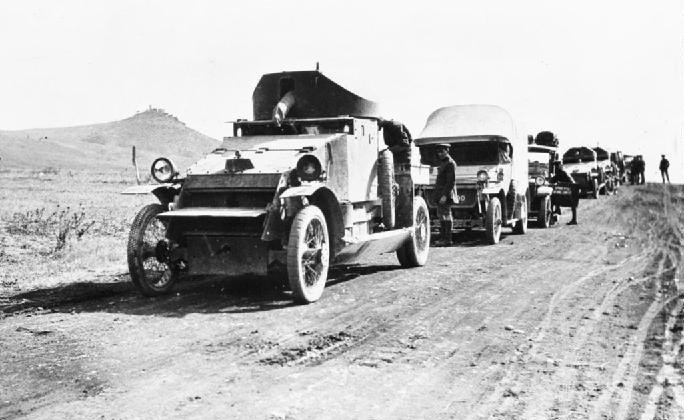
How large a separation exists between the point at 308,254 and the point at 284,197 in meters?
0.79

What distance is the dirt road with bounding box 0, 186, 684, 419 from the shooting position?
455 centimetres

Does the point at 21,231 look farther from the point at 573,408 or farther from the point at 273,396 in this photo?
the point at 573,408

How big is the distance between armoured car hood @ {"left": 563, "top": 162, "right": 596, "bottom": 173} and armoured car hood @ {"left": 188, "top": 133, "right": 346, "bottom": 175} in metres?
24.5

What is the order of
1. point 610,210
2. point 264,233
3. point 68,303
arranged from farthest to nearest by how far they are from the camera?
point 610,210 → point 68,303 → point 264,233

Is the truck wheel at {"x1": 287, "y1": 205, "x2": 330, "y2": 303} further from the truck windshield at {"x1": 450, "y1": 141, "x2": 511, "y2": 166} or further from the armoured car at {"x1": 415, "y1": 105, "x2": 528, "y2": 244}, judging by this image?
the truck windshield at {"x1": 450, "y1": 141, "x2": 511, "y2": 166}

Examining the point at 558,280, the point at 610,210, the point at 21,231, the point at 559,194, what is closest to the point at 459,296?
the point at 558,280

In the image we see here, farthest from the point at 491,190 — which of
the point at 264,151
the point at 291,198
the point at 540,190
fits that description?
the point at 291,198

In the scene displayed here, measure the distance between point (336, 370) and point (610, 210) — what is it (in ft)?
72.9

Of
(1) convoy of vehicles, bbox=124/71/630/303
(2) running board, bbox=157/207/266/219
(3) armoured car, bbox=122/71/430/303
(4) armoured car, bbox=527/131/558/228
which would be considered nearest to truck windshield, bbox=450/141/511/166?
(4) armoured car, bbox=527/131/558/228

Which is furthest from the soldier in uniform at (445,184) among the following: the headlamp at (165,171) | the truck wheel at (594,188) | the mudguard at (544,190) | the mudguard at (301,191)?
the truck wheel at (594,188)

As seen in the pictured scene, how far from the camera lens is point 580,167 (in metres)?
32.8

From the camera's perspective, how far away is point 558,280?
9.79 m

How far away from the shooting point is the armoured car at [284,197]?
7934mm

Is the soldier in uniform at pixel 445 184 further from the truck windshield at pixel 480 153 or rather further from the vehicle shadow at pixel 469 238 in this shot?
the truck windshield at pixel 480 153
